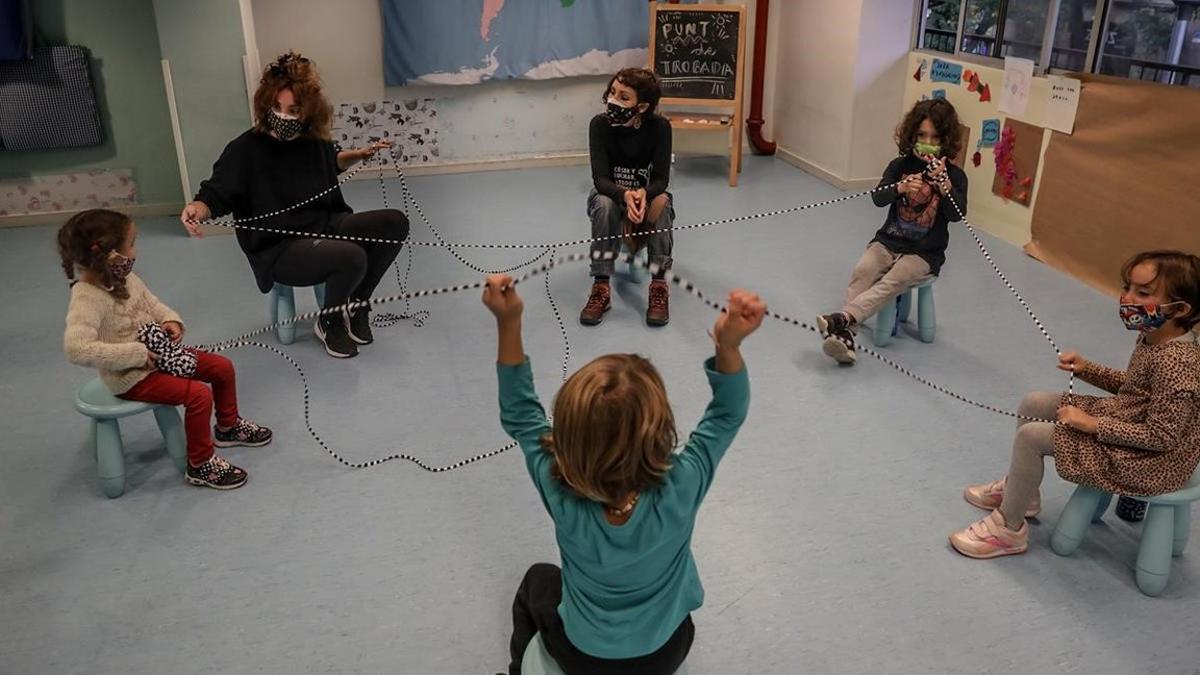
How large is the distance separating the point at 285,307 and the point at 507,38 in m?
3.02

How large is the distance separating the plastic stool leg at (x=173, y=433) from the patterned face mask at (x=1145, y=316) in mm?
2646

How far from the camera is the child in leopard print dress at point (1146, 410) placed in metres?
2.21

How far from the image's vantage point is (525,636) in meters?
1.84

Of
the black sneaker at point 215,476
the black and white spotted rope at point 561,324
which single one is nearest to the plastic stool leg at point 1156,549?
the black and white spotted rope at point 561,324

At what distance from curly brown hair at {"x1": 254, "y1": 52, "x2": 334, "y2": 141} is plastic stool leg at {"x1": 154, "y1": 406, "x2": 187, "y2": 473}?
124 cm

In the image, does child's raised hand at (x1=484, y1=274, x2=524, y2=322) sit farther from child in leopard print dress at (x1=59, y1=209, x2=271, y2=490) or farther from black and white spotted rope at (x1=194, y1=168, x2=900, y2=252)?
black and white spotted rope at (x1=194, y1=168, x2=900, y2=252)

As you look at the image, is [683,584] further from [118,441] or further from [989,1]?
[989,1]

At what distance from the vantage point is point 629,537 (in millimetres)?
1443

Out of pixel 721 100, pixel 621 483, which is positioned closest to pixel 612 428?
pixel 621 483

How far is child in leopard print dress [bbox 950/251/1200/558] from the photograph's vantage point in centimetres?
221

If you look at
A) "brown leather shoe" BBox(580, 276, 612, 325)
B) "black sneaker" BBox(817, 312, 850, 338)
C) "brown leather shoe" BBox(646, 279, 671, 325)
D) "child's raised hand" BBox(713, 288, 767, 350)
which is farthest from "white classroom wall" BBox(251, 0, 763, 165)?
"child's raised hand" BBox(713, 288, 767, 350)

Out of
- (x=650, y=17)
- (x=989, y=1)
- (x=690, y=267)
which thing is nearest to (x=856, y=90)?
(x=989, y=1)

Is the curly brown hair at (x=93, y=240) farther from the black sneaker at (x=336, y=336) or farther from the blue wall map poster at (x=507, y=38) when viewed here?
the blue wall map poster at (x=507, y=38)

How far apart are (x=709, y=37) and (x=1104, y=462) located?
4454mm
